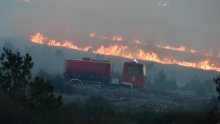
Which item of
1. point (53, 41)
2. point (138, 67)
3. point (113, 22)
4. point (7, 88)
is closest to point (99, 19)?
point (113, 22)

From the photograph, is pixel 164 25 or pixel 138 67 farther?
pixel 164 25

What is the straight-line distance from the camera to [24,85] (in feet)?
77.0

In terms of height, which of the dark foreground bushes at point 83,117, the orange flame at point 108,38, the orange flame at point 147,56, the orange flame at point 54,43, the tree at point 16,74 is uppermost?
the orange flame at point 108,38

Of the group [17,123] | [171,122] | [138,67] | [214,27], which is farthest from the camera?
[214,27]

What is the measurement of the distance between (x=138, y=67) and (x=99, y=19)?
91297mm

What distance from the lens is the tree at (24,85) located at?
Result: 70.6ft

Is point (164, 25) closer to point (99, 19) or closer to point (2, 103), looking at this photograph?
point (99, 19)

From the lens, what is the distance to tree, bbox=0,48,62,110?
21.5 meters

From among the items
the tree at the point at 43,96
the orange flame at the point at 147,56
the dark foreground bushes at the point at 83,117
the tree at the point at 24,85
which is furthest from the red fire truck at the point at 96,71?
the orange flame at the point at 147,56

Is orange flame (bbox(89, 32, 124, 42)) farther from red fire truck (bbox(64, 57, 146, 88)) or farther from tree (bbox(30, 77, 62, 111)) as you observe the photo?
tree (bbox(30, 77, 62, 111))

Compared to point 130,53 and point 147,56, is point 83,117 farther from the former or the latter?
point 130,53

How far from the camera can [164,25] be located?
140 metres

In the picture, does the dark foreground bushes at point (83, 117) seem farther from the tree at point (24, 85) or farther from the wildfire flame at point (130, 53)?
the wildfire flame at point (130, 53)

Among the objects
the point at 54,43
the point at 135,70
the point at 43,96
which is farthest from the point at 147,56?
the point at 43,96
